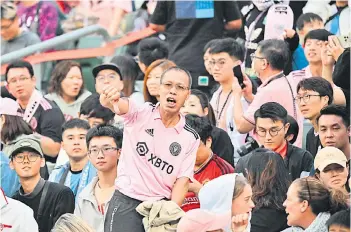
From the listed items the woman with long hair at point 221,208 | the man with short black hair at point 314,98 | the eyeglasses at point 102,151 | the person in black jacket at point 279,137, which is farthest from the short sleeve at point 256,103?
the woman with long hair at point 221,208

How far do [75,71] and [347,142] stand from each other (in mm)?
4042

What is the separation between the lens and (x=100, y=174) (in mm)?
10781

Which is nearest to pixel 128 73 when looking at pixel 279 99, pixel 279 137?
pixel 279 99

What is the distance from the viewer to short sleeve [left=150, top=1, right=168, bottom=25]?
13.9 m

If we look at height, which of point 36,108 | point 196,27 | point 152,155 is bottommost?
point 152,155

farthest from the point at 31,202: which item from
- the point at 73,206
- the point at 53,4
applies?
the point at 53,4

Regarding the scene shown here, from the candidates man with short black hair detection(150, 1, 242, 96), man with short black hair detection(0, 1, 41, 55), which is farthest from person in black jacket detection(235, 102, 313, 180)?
man with short black hair detection(0, 1, 41, 55)

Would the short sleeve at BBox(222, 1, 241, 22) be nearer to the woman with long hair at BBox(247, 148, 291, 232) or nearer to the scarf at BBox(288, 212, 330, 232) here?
the woman with long hair at BBox(247, 148, 291, 232)

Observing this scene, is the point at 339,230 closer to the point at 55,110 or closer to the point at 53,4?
the point at 55,110

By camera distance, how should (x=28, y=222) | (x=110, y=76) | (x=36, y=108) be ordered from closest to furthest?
(x=28, y=222) → (x=36, y=108) → (x=110, y=76)

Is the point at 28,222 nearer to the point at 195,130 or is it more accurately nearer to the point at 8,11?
the point at 195,130

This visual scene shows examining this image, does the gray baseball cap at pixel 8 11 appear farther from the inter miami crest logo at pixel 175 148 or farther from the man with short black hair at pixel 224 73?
the inter miami crest logo at pixel 175 148

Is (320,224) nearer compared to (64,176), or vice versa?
(320,224)

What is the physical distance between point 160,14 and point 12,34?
2.06 m
